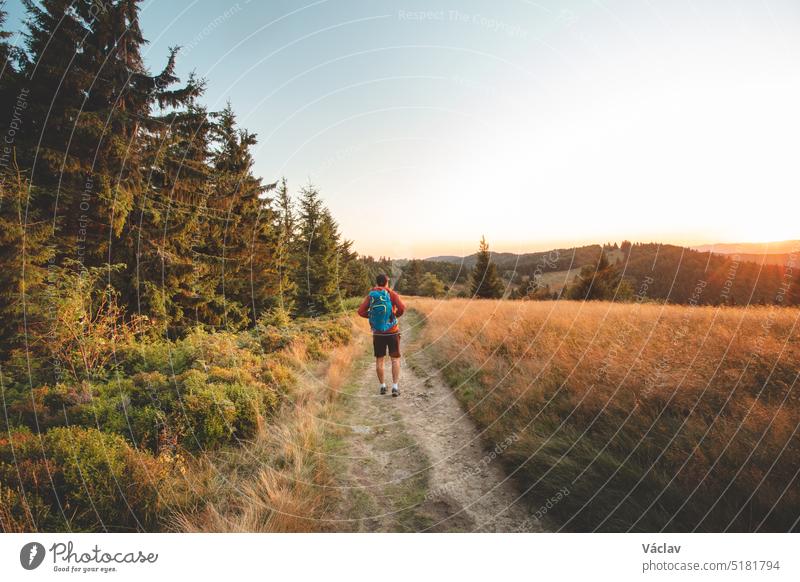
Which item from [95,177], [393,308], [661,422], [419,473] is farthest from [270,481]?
[95,177]

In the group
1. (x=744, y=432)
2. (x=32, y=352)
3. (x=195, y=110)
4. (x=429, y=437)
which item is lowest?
(x=429, y=437)

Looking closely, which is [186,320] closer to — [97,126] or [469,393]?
[97,126]

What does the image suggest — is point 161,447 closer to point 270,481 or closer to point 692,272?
point 270,481

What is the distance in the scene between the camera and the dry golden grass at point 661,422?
2.59m

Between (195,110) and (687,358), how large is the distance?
53.6 ft

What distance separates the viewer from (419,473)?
387cm

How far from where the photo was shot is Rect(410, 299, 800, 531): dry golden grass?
259 cm

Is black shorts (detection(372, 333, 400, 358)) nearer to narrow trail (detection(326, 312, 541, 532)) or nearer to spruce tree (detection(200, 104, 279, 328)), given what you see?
narrow trail (detection(326, 312, 541, 532))

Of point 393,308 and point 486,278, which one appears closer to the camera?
point 393,308

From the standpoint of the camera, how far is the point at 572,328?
7.38 metres

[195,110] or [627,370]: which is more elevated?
[195,110]

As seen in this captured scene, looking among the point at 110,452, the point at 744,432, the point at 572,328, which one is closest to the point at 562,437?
the point at 744,432

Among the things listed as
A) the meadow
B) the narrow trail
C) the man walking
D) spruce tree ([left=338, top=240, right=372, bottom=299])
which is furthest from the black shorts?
spruce tree ([left=338, top=240, right=372, bottom=299])

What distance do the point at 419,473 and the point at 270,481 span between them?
192cm
